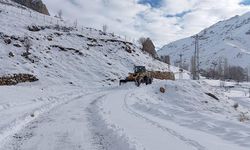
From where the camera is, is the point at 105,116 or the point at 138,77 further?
the point at 138,77

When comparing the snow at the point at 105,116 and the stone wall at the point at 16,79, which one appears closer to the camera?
the snow at the point at 105,116

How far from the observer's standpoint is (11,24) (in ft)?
254

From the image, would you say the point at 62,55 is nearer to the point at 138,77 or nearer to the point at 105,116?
the point at 138,77

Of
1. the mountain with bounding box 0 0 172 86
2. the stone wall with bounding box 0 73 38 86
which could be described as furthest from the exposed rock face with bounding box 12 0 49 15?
the stone wall with bounding box 0 73 38 86

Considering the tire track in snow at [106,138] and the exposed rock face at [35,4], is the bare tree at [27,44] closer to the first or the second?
the tire track in snow at [106,138]

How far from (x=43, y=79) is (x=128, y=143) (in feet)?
155

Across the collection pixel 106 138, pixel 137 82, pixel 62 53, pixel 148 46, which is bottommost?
pixel 106 138

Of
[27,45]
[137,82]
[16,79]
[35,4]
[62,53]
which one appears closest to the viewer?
[137,82]

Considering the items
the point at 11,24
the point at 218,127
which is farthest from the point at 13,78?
the point at 218,127

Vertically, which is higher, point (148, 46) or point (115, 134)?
point (148, 46)

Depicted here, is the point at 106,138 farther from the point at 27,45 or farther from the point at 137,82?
the point at 27,45

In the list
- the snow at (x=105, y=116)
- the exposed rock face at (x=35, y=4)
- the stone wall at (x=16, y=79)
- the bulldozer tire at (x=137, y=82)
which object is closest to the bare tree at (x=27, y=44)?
the snow at (x=105, y=116)

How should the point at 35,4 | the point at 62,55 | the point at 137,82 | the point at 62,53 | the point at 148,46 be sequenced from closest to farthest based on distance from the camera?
the point at 137,82 < the point at 62,55 < the point at 62,53 < the point at 148,46 < the point at 35,4

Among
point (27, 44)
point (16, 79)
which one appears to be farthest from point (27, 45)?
point (16, 79)
